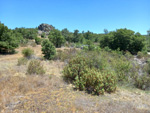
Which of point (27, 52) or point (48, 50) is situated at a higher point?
point (48, 50)

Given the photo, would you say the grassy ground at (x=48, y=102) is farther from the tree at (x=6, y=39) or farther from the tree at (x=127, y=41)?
the tree at (x=127, y=41)

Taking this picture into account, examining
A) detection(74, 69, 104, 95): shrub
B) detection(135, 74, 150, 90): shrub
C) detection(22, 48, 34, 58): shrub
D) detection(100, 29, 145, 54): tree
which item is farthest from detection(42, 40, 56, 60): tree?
detection(100, 29, 145, 54): tree

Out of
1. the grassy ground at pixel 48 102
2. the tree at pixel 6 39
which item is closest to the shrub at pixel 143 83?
the grassy ground at pixel 48 102

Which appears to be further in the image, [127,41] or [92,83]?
[127,41]

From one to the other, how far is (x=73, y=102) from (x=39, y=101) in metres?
1.00

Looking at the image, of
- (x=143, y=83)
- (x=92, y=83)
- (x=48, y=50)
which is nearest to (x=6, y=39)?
(x=48, y=50)

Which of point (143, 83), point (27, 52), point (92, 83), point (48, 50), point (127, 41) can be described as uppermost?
point (127, 41)

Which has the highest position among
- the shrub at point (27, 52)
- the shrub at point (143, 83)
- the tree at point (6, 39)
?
the tree at point (6, 39)

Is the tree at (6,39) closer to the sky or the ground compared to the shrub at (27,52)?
closer to the sky

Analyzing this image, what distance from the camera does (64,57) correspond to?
28.8 ft

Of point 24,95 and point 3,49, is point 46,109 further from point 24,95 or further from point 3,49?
point 3,49

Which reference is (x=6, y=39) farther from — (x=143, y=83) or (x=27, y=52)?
(x=143, y=83)

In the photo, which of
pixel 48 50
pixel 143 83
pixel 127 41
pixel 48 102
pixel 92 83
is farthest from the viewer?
pixel 127 41

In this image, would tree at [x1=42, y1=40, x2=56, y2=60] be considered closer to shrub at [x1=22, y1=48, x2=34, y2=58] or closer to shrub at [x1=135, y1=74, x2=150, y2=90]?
shrub at [x1=22, y1=48, x2=34, y2=58]
